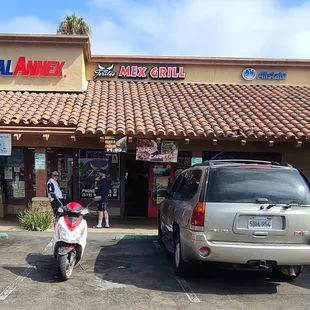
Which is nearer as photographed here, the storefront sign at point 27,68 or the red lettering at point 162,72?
the storefront sign at point 27,68

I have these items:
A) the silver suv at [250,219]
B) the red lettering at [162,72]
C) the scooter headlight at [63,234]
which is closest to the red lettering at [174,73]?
the red lettering at [162,72]

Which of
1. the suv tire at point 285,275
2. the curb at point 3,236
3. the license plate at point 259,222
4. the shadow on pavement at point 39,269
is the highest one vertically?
the license plate at point 259,222

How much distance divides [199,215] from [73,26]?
24.7 meters

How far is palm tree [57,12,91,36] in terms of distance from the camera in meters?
27.2

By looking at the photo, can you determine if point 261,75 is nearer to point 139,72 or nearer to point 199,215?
point 139,72

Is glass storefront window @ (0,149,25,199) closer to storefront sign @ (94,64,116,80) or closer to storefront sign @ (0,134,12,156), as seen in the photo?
storefront sign @ (0,134,12,156)

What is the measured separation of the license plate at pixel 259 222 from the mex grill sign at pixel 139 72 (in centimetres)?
1056

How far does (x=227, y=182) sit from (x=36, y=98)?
903 centimetres

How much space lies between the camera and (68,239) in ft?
19.9

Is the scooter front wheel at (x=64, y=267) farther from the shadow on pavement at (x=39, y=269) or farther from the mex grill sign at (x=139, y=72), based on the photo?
the mex grill sign at (x=139, y=72)

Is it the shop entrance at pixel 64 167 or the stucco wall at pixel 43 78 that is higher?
the stucco wall at pixel 43 78

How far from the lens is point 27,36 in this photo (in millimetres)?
13320

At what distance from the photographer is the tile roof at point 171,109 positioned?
10.9 meters

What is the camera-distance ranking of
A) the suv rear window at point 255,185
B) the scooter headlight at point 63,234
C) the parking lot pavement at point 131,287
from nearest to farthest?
the parking lot pavement at point 131,287 → the suv rear window at point 255,185 → the scooter headlight at point 63,234
